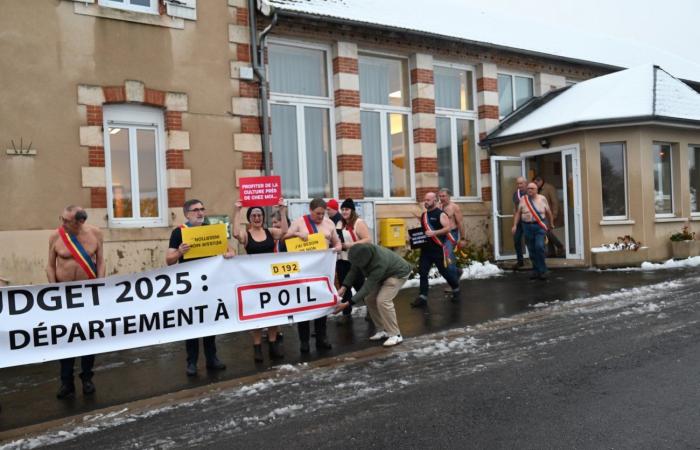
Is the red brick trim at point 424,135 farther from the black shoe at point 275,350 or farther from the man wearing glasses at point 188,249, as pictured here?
the man wearing glasses at point 188,249

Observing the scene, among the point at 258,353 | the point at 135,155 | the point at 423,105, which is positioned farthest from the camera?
the point at 423,105

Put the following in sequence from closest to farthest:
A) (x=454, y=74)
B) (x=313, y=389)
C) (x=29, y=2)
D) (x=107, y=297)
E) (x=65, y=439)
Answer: (x=65, y=439) < (x=313, y=389) < (x=107, y=297) < (x=29, y=2) < (x=454, y=74)

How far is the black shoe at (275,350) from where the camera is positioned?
713 centimetres

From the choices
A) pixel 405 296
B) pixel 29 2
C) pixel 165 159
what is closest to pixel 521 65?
pixel 405 296

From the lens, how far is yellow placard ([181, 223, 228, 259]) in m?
6.61

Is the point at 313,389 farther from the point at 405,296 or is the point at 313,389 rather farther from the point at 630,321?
the point at 405,296

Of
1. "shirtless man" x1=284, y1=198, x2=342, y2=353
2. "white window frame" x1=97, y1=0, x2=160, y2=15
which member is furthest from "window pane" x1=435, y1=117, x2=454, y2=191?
"shirtless man" x1=284, y1=198, x2=342, y2=353

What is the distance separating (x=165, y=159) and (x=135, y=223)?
132 centimetres

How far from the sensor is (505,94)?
55.5 feet

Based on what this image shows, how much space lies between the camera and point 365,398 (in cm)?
536

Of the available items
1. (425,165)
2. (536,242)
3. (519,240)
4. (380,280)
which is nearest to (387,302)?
(380,280)

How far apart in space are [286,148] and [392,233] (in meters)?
2.98

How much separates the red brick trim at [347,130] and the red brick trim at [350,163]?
44 cm

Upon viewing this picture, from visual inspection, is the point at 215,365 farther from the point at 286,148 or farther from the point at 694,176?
the point at 694,176
